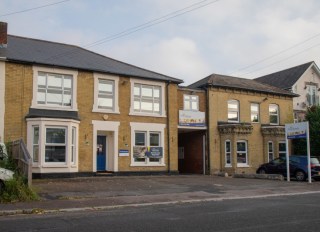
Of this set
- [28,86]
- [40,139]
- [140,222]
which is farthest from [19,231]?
[28,86]

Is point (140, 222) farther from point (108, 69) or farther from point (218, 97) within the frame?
point (218, 97)

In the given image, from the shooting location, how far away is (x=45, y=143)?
20.9 meters

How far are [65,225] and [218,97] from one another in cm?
2060

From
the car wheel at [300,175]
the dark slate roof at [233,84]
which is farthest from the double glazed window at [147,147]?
the car wheel at [300,175]

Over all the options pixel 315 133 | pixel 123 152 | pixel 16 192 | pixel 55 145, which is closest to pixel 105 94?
pixel 123 152

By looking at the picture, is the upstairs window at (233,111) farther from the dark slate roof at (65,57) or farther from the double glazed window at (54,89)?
the double glazed window at (54,89)

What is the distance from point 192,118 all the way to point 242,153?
484cm

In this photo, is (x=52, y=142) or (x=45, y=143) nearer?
(x=45, y=143)

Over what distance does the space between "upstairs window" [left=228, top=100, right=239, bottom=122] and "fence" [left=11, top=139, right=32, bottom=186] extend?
1635 centimetres

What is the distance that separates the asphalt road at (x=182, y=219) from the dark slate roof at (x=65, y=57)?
1238 cm

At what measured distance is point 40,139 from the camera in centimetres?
2072

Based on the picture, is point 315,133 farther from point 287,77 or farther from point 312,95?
point 287,77

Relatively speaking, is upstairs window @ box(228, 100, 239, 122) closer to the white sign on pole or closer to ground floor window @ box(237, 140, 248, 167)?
ground floor window @ box(237, 140, 248, 167)

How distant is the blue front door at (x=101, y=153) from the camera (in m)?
23.8
